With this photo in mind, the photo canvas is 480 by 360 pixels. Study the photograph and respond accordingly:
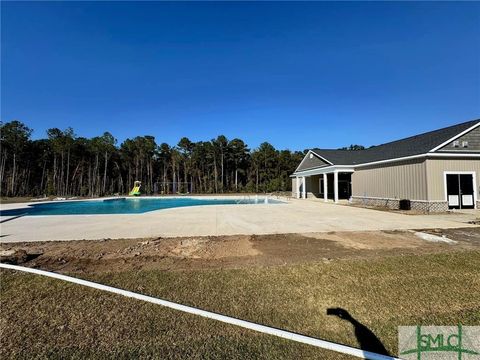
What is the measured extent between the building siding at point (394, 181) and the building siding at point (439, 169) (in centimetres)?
24

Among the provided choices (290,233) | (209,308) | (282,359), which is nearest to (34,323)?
(209,308)

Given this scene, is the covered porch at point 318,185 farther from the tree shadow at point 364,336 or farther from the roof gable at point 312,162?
the tree shadow at point 364,336

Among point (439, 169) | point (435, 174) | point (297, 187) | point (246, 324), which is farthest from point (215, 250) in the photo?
point (297, 187)

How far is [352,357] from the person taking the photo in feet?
7.79

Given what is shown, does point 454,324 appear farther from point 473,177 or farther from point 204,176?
point 204,176

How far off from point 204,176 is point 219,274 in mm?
38238

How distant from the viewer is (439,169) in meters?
13.2

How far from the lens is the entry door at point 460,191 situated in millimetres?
13406

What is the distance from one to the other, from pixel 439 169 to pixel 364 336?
1390cm

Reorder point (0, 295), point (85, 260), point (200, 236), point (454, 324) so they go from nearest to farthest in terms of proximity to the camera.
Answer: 1. point (454, 324)
2. point (0, 295)
3. point (85, 260)
4. point (200, 236)

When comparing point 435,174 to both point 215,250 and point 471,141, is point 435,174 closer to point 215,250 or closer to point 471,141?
point 471,141

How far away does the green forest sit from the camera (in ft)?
112

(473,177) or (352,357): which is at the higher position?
(473,177)

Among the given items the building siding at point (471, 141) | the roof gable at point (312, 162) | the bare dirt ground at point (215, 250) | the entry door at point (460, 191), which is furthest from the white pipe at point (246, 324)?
the roof gable at point (312, 162)
